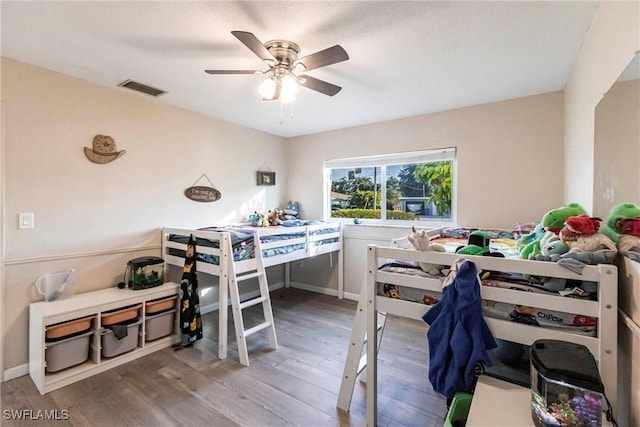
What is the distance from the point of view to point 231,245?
2.42 m

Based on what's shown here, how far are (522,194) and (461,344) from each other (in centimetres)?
220

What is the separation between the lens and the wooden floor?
1.72 m

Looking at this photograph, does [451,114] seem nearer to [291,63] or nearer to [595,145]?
[595,145]

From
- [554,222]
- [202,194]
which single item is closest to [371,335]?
[554,222]

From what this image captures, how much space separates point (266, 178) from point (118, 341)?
2.48 meters

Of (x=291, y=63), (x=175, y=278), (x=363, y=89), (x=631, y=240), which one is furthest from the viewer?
(x=175, y=278)

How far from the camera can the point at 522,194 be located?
278cm

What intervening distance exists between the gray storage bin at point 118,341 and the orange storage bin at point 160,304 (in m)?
0.12

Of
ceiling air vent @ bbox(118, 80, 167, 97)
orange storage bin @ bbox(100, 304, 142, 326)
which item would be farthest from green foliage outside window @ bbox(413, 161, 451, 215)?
orange storage bin @ bbox(100, 304, 142, 326)

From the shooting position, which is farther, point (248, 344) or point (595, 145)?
point (248, 344)

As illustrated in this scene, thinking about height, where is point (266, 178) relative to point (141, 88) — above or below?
below

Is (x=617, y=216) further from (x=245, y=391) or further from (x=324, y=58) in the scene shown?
(x=245, y=391)

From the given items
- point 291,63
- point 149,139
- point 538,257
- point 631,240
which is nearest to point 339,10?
point 291,63

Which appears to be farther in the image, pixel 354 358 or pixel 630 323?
pixel 354 358
